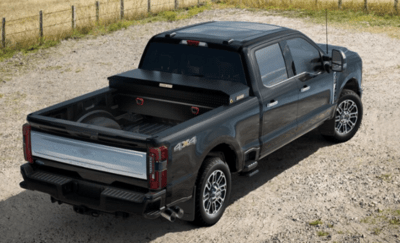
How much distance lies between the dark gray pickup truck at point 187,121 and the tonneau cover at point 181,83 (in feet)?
0.04

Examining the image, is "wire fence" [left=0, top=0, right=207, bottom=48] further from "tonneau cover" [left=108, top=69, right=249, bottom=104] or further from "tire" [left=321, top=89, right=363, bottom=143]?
"tire" [left=321, top=89, right=363, bottom=143]

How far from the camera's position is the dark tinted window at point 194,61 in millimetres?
7281

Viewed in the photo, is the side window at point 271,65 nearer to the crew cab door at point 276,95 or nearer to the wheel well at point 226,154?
the crew cab door at point 276,95

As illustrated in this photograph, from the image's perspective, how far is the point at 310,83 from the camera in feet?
26.4

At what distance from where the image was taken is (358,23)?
18.7m

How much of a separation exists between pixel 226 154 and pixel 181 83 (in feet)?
3.24

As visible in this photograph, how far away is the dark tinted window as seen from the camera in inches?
287

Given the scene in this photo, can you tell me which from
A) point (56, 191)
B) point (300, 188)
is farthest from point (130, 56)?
point (56, 191)

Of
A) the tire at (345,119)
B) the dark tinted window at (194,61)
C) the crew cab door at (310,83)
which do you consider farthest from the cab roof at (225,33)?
the tire at (345,119)

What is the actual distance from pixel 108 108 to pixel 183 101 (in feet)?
3.23

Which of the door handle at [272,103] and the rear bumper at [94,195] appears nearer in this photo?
the rear bumper at [94,195]

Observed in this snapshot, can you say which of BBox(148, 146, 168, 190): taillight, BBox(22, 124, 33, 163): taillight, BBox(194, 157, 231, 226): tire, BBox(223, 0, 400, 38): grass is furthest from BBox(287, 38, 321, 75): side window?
BBox(223, 0, 400, 38): grass

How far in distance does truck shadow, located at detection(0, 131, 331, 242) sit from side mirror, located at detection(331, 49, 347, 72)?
194 cm

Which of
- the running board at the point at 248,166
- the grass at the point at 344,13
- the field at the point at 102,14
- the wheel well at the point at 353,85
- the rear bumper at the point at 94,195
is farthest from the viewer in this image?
the grass at the point at 344,13
